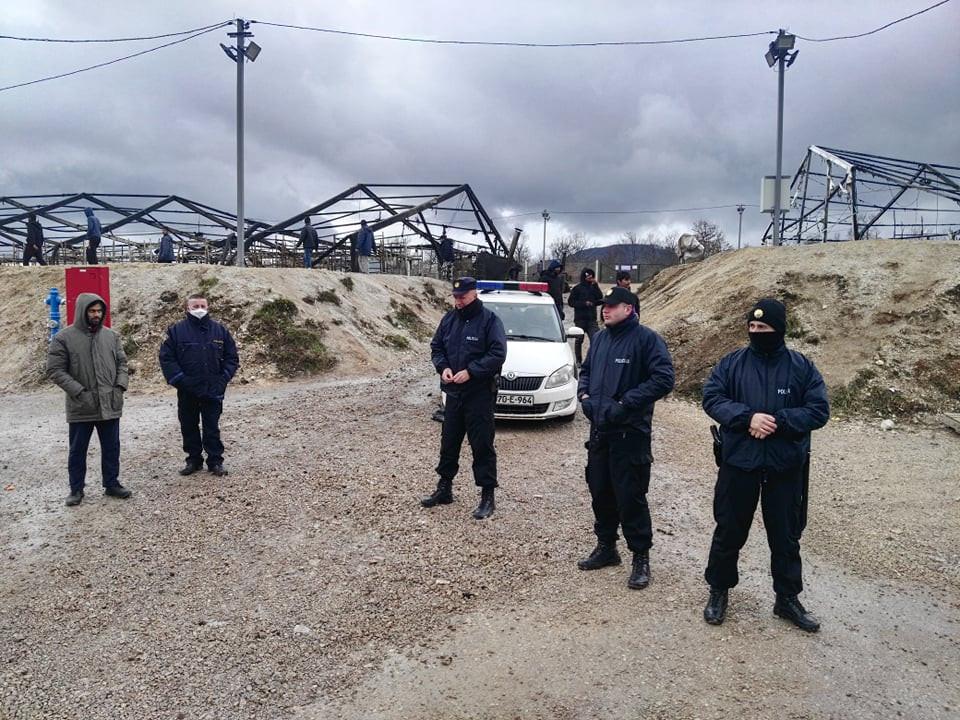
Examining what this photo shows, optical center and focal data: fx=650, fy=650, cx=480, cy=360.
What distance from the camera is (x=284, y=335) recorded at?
47.0 feet

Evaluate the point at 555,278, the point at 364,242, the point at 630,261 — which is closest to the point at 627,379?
the point at 555,278

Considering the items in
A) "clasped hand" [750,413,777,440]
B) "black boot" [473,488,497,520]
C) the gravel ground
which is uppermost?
"clasped hand" [750,413,777,440]

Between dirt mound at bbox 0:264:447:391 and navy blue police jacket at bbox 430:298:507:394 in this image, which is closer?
navy blue police jacket at bbox 430:298:507:394

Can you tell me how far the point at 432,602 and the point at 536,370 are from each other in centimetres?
493

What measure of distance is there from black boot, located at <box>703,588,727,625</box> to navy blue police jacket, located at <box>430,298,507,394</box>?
2.45 m

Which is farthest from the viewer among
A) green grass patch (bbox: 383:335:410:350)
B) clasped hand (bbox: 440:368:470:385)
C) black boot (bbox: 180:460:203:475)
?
green grass patch (bbox: 383:335:410:350)

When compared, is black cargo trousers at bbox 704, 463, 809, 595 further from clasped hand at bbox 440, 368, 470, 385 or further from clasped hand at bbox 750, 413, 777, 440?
clasped hand at bbox 440, 368, 470, 385

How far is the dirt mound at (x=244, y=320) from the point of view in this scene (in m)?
Answer: 13.6

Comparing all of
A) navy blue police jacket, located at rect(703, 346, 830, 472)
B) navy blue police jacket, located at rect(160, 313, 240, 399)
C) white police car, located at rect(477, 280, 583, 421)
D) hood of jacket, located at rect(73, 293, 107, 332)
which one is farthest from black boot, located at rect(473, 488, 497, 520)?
hood of jacket, located at rect(73, 293, 107, 332)

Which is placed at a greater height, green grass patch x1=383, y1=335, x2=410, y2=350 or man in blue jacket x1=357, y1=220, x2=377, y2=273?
man in blue jacket x1=357, y1=220, x2=377, y2=273

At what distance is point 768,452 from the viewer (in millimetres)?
3697

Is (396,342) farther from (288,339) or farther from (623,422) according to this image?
(623,422)

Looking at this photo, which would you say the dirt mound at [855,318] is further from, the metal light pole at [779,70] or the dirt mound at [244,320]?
the dirt mound at [244,320]

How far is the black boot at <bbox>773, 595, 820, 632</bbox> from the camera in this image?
12.4 feet
